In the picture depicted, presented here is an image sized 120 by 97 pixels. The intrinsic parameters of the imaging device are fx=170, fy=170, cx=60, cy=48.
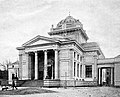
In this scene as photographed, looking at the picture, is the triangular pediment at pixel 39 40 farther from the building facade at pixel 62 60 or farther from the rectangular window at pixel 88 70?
the rectangular window at pixel 88 70

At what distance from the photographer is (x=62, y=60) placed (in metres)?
33.0

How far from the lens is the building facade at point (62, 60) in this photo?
1268 inches

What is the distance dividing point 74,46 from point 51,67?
6788 mm

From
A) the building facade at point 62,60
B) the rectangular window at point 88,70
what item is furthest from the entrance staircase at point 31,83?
the rectangular window at point 88,70

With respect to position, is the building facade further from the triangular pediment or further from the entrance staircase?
the entrance staircase

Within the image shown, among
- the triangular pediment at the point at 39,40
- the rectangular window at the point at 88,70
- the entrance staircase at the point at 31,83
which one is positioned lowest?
the entrance staircase at the point at 31,83

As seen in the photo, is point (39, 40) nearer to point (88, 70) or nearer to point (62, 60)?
point (62, 60)

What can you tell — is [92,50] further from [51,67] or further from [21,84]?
[21,84]

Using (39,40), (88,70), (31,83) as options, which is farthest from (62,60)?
(88,70)

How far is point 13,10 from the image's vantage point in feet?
36.2

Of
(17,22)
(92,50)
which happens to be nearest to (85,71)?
(92,50)

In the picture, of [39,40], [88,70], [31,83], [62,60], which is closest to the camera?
[31,83]

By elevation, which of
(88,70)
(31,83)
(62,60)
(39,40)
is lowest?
(31,83)

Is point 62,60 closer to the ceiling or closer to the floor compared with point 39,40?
closer to the floor
